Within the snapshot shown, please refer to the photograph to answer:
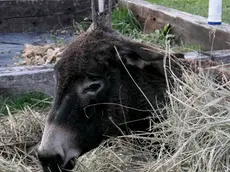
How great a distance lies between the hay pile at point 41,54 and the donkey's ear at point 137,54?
9.49 ft

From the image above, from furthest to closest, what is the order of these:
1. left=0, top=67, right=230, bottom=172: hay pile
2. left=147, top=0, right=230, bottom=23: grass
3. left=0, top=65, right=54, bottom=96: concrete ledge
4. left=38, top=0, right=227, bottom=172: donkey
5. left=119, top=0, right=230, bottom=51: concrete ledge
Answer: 1. left=147, top=0, right=230, bottom=23: grass
2. left=119, top=0, right=230, bottom=51: concrete ledge
3. left=0, top=65, right=54, bottom=96: concrete ledge
4. left=38, top=0, right=227, bottom=172: donkey
5. left=0, top=67, right=230, bottom=172: hay pile

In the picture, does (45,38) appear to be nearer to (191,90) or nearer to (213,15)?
(213,15)

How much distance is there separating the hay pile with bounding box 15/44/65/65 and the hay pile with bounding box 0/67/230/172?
7.78 ft

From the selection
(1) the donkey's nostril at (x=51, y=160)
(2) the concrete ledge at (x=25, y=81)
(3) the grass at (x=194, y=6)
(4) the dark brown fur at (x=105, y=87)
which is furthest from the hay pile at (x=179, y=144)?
(3) the grass at (x=194, y=6)

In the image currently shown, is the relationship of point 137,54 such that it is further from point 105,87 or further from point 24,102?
point 24,102

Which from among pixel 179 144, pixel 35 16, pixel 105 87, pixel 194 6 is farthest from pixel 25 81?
pixel 194 6

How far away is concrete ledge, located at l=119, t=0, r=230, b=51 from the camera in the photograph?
6.75 metres

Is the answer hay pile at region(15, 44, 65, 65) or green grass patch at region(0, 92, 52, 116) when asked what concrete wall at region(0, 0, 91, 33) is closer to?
hay pile at region(15, 44, 65, 65)

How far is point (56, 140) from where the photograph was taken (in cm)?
352

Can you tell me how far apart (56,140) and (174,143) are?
0.68 metres

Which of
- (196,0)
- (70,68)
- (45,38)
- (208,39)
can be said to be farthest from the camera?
(196,0)

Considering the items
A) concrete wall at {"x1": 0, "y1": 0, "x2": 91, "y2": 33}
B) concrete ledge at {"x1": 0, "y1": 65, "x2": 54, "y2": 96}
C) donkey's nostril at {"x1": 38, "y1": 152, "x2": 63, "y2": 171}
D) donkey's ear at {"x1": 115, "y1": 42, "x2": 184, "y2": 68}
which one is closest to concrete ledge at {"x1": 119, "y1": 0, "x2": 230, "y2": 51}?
concrete wall at {"x1": 0, "y1": 0, "x2": 91, "y2": 33}

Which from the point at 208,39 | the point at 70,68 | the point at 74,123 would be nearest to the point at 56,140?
the point at 74,123

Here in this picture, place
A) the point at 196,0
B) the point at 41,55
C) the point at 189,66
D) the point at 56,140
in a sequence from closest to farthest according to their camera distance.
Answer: the point at 56,140
the point at 189,66
the point at 41,55
the point at 196,0
